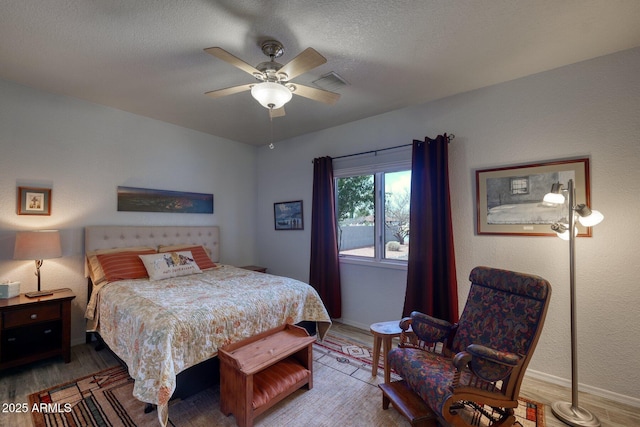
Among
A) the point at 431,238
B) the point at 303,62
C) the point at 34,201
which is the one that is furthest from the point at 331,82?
the point at 34,201

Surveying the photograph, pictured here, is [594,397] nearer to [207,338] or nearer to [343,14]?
[207,338]

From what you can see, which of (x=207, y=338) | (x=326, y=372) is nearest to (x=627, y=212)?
(x=326, y=372)

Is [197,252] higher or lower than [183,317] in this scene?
higher

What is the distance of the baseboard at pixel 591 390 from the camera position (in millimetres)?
2162

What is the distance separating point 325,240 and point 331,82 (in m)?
2.02

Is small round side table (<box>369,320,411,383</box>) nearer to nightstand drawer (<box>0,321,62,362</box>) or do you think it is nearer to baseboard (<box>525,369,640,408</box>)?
baseboard (<box>525,369,640,408</box>)

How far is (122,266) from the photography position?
3.04 meters

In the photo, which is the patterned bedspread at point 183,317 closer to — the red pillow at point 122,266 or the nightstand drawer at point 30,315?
the red pillow at point 122,266

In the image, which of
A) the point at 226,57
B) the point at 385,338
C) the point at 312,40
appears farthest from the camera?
the point at 385,338

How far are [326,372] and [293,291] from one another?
80cm

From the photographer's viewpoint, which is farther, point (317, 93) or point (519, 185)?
point (519, 185)

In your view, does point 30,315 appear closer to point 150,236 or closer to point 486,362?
point 150,236

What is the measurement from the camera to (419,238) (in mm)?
3057

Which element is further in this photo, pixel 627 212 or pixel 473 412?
pixel 627 212
